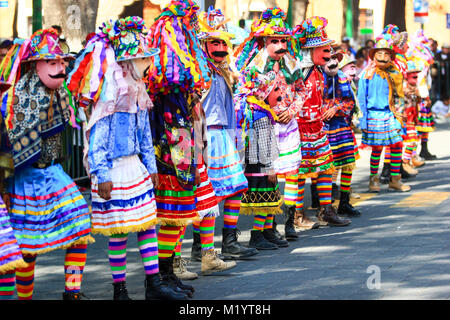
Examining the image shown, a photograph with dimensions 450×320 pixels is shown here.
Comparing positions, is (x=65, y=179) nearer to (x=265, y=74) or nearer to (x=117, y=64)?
(x=117, y=64)

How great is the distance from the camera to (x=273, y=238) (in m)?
9.11

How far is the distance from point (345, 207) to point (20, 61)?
559cm

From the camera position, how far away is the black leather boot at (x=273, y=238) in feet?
29.7

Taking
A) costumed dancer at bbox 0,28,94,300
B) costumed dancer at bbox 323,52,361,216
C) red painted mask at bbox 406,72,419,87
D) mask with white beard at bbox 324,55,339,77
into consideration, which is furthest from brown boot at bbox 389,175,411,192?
costumed dancer at bbox 0,28,94,300

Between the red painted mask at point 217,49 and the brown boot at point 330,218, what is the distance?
8.99 ft

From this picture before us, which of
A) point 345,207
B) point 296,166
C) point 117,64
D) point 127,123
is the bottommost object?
point 345,207

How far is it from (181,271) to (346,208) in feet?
11.8

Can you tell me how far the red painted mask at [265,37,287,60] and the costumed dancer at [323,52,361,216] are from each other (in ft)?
4.85

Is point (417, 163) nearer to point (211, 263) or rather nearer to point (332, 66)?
point (332, 66)

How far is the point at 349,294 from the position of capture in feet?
22.4

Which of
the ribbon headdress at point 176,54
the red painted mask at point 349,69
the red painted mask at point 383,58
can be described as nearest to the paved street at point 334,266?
the ribbon headdress at point 176,54

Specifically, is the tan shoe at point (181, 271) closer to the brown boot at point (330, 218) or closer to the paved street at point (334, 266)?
the paved street at point (334, 266)

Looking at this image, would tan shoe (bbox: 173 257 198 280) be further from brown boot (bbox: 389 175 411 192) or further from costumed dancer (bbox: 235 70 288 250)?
brown boot (bbox: 389 175 411 192)

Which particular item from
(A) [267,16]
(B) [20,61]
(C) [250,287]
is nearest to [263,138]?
(A) [267,16]
